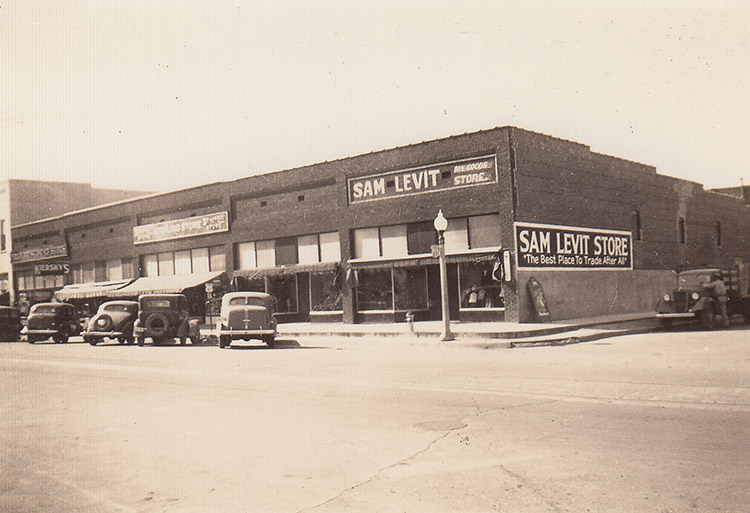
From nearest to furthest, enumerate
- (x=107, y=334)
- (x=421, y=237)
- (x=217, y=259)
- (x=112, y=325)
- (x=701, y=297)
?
(x=701, y=297)
(x=107, y=334)
(x=112, y=325)
(x=421, y=237)
(x=217, y=259)

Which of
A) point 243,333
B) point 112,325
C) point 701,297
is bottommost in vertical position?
point 243,333

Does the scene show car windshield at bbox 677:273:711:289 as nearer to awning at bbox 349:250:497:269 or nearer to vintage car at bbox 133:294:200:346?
awning at bbox 349:250:497:269

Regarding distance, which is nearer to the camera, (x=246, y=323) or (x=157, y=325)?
(x=246, y=323)

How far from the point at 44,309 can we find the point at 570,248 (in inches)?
907

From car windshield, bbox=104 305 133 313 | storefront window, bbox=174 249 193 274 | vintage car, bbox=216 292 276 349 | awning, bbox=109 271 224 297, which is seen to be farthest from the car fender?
storefront window, bbox=174 249 193 274

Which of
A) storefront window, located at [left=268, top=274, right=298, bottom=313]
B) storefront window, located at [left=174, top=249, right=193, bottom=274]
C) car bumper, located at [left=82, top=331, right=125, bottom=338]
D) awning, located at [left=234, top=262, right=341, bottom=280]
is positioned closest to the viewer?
car bumper, located at [left=82, top=331, right=125, bottom=338]

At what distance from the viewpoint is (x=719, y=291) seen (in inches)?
917

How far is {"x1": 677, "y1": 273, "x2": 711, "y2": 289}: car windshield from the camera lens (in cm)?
2334

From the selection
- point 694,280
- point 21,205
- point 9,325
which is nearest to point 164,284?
point 9,325

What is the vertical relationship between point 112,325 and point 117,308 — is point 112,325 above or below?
below

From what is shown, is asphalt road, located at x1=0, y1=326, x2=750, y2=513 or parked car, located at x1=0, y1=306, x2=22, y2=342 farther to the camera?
parked car, located at x1=0, y1=306, x2=22, y2=342

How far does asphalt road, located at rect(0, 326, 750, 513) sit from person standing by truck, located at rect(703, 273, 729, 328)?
32.1 feet

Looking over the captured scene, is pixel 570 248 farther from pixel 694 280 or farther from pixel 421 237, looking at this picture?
pixel 421 237

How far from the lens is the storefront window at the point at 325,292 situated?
31.3m
